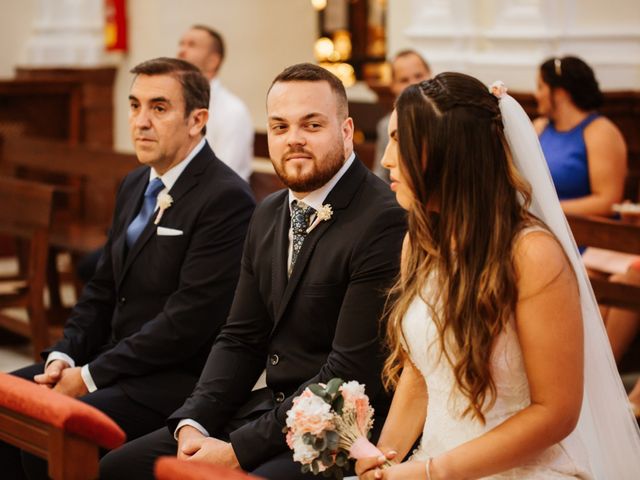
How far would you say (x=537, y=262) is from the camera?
266 cm

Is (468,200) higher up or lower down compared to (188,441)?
higher up

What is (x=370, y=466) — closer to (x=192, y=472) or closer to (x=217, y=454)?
(x=192, y=472)

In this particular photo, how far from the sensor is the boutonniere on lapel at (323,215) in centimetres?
350

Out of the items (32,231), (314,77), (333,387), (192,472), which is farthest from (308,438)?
(32,231)

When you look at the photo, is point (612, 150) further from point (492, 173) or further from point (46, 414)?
point (46, 414)

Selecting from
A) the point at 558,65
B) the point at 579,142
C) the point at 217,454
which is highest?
the point at 558,65

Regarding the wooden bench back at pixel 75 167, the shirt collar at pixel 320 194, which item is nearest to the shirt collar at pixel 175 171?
the shirt collar at pixel 320 194

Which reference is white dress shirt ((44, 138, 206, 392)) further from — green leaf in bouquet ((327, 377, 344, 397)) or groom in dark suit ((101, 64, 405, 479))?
green leaf in bouquet ((327, 377, 344, 397))

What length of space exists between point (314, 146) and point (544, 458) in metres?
1.22

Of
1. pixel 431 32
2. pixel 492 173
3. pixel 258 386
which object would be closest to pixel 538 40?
pixel 431 32

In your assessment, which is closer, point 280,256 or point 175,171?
point 280,256

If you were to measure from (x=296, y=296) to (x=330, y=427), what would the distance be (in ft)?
2.68

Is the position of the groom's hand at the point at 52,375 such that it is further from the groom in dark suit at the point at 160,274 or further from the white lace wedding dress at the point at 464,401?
the white lace wedding dress at the point at 464,401

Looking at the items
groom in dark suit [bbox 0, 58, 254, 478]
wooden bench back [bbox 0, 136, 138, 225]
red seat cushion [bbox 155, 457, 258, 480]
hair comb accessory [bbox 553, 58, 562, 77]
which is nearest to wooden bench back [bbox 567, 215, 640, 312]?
hair comb accessory [bbox 553, 58, 562, 77]
